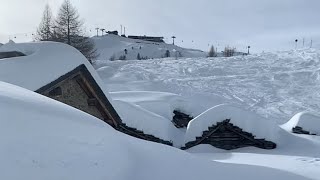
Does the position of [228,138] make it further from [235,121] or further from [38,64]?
[38,64]

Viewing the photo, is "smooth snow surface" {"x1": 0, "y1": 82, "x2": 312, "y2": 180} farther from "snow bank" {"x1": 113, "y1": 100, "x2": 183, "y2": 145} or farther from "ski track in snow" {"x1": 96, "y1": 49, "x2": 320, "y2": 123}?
"ski track in snow" {"x1": 96, "y1": 49, "x2": 320, "y2": 123}

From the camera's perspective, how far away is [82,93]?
13.4 meters

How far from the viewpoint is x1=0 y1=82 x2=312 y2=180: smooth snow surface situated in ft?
15.4

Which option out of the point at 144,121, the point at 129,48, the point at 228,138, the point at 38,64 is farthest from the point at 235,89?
the point at 129,48

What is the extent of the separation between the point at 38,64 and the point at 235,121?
24.6 ft

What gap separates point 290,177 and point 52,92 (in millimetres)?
7206

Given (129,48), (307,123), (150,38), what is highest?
(150,38)

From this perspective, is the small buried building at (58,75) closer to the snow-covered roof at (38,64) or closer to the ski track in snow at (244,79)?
the snow-covered roof at (38,64)

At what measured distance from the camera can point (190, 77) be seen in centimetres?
4322

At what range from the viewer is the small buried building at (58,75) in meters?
11.2

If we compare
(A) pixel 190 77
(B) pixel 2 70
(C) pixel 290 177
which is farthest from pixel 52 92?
(A) pixel 190 77

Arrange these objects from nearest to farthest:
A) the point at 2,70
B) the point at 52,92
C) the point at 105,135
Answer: the point at 105,135
the point at 2,70
the point at 52,92

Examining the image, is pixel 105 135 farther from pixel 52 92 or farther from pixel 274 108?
pixel 274 108

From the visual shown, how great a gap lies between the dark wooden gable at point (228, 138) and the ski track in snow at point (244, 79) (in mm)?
13736
